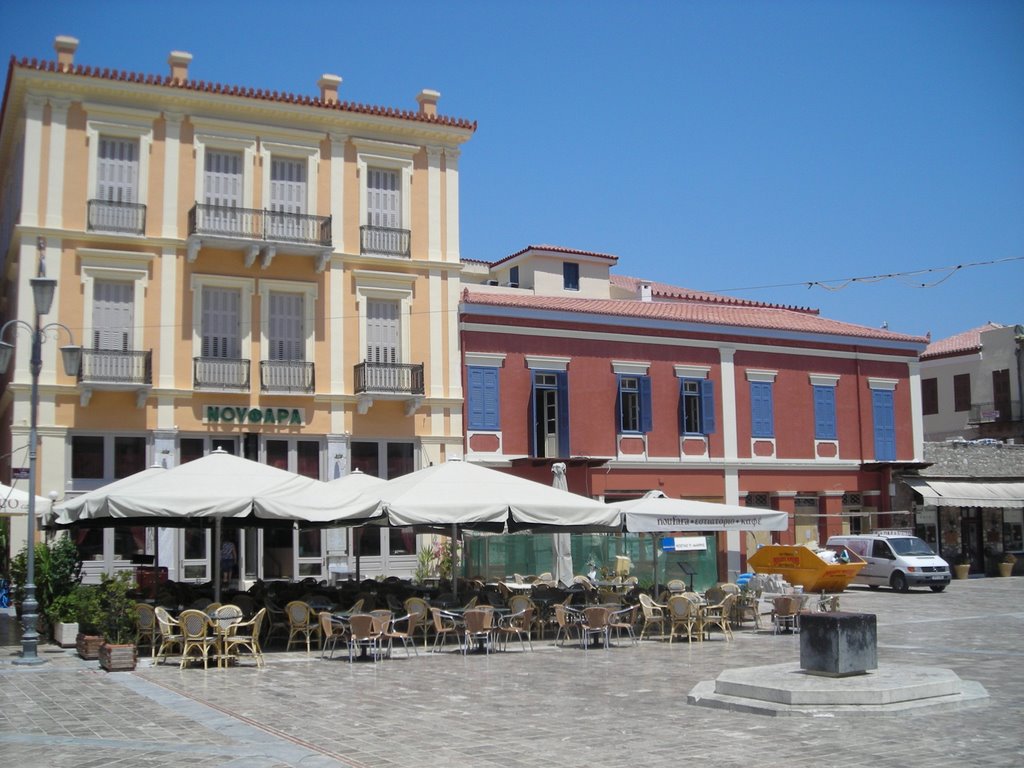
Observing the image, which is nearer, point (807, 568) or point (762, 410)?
point (807, 568)

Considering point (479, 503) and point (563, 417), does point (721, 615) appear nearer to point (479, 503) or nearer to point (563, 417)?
point (479, 503)

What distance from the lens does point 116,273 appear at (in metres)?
24.3

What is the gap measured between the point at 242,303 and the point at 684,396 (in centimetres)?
1286

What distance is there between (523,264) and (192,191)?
12715 mm

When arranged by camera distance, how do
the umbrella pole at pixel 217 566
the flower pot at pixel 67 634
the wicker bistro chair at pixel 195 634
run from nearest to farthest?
the wicker bistro chair at pixel 195 634
the umbrella pole at pixel 217 566
the flower pot at pixel 67 634

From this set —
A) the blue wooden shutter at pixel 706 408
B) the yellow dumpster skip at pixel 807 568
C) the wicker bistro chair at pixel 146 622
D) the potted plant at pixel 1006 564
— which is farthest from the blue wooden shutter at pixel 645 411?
the wicker bistro chair at pixel 146 622

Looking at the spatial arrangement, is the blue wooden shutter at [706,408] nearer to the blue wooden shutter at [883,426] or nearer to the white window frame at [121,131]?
the blue wooden shutter at [883,426]

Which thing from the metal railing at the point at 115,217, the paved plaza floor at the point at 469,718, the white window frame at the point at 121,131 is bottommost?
the paved plaza floor at the point at 469,718

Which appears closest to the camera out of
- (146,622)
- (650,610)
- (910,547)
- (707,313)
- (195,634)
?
(195,634)

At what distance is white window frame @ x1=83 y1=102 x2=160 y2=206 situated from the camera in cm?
2422

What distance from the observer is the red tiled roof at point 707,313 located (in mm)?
29719

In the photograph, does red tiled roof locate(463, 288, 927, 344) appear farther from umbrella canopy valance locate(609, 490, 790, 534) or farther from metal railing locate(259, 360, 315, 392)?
umbrella canopy valance locate(609, 490, 790, 534)

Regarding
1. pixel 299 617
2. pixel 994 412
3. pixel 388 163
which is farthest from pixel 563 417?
pixel 994 412

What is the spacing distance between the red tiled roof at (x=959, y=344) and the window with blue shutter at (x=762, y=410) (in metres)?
13.6
